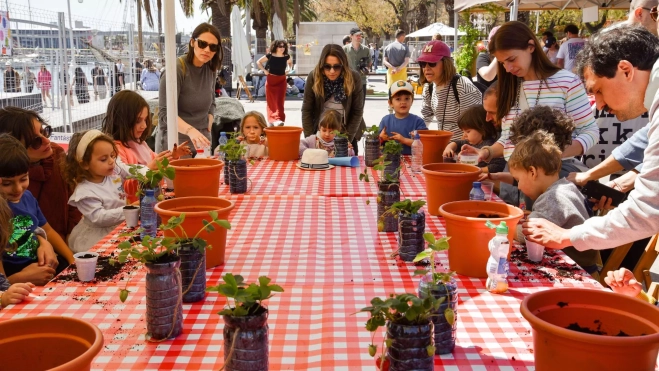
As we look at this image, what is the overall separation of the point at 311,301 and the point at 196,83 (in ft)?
8.39

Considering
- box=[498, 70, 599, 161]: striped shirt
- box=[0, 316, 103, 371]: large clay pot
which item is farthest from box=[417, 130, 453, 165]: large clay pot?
box=[0, 316, 103, 371]: large clay pot

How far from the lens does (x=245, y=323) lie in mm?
1124

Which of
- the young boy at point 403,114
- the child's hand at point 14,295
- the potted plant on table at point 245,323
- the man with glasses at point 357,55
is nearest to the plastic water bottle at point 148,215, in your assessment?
the child's hand at point 14,295

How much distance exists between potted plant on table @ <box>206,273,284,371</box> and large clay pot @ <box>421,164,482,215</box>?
148 centimetres

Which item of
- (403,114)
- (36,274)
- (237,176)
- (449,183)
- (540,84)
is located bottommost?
(36,274)

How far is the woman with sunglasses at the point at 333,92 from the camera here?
4488 millimetres

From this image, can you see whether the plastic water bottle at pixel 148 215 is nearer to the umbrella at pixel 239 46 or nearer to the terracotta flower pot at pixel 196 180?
the terracotta flower pot at pixel 196 180

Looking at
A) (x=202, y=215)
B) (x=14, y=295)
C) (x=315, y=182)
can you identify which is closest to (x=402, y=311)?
(x=202, y=215)

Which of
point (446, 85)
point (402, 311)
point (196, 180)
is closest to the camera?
point (402, 311)

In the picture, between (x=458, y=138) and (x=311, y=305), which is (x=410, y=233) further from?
(x=458, y=138)

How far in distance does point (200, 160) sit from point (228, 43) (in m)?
15.2

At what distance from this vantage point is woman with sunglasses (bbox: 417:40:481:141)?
13.8ft

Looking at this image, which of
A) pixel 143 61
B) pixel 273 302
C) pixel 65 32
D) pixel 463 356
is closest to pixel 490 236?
pixel 463 356

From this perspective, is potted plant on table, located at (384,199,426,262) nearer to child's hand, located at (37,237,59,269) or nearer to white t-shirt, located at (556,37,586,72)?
child's hand, located at (37,237,59,269)
